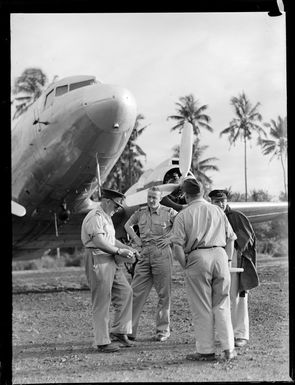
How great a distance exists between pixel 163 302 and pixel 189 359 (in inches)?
53.1

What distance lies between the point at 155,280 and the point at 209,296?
4.88 feet

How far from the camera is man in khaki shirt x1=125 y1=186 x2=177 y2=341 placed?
659cm

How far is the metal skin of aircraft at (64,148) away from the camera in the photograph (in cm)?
1078

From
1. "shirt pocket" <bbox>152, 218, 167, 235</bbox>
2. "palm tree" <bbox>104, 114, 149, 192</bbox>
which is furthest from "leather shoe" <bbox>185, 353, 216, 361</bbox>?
"palm tree" <bbox>104, 114, 149, 192</bbox>

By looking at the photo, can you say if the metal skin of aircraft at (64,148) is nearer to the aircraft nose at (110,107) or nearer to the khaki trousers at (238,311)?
the aircraft nose at (110,107)

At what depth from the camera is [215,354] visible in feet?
18.0

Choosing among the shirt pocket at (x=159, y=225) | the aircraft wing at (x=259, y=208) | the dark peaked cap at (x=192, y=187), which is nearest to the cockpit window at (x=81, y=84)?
the aircraft wing at (x=259, y=208)

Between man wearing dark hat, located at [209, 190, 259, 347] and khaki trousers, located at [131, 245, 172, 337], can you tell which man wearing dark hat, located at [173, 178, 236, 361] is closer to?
man wearing dark hat, located at [209, 190, 259, 347]

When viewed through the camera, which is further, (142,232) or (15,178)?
(15,178)

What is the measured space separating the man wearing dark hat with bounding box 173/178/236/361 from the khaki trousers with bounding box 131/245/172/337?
1.25 meters

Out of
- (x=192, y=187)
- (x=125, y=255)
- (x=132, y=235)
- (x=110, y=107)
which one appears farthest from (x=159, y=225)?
(x=110, y=107)

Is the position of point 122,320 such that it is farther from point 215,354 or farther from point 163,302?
point 215,354

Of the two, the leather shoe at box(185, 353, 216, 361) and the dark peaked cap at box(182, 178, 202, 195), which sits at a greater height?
the dark peaked cap at box(182, 178, 202, 195)

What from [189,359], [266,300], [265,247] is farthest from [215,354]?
[265,247]
